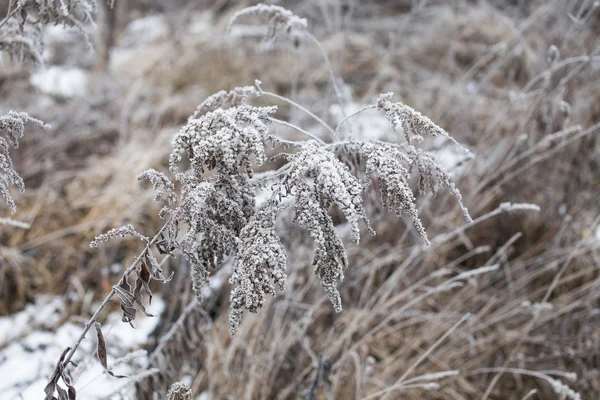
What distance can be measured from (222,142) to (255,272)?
23cm

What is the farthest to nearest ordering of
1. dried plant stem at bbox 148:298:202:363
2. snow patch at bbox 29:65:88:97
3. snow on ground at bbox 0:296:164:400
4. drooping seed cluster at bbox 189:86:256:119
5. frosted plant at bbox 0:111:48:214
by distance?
snow patch at bbox 29:65:88:97 → snow on ground at bbox 0:296:164:400 → dried plant stem at bbox 148:298:202:363 → drooping seed cluster at bbox 189:86:256:119 → frosted plant at bbox 0:111:48:214

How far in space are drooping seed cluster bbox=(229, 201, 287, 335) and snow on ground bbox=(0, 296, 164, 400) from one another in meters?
1.23

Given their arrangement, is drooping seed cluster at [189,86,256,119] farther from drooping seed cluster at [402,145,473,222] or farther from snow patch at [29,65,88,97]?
snow patch at [29,65,88,97]

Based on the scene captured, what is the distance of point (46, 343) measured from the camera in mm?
2010

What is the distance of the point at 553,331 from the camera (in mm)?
2197

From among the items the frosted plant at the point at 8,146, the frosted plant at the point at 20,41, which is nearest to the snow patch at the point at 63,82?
the frosted plant at the point at 20,41

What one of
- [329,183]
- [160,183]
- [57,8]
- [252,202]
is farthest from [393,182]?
[57,8]

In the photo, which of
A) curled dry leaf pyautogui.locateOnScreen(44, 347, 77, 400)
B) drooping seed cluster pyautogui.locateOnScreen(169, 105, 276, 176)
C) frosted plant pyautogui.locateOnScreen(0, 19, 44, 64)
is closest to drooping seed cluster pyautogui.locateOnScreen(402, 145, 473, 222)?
drooping seed cluster pyautogui.locateOnScreen(169, 105, 276, 176)

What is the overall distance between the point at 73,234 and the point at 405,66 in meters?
3.74

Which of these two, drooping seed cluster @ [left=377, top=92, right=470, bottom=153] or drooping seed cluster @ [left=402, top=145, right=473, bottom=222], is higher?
drooping seed cluster @ [left=377, top=92, right=470, bottom=153]

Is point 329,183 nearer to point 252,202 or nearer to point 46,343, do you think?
point 252,202

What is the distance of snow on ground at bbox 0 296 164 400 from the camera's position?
6.25ft

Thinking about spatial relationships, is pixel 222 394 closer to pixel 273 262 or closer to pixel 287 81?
pixel 273 262

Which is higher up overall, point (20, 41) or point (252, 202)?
point (20, 41)
